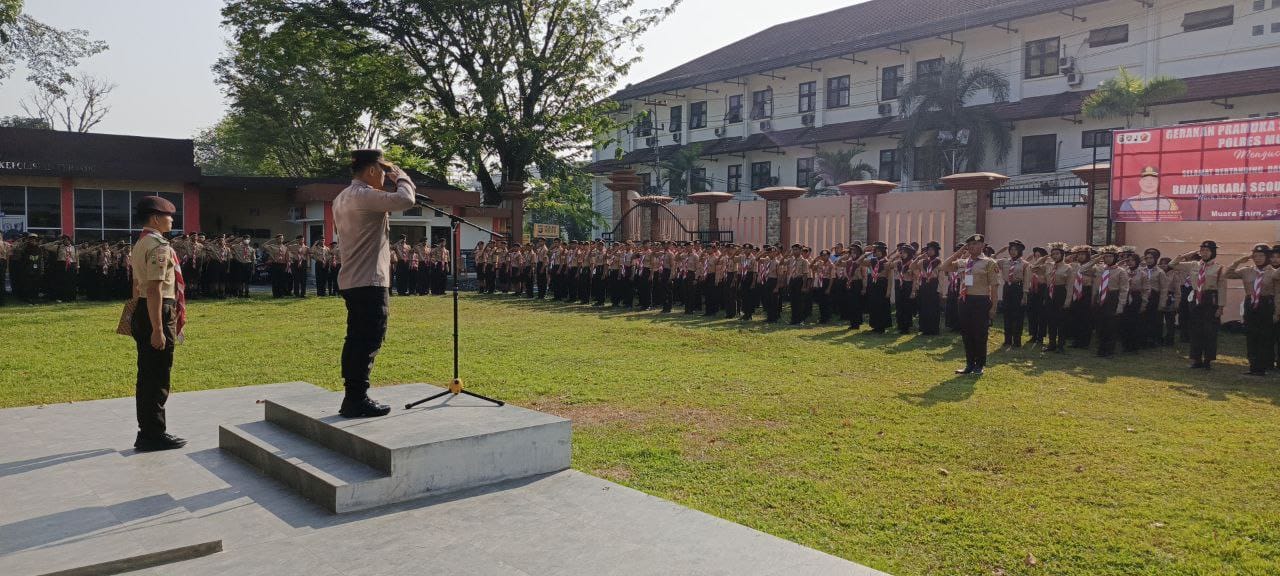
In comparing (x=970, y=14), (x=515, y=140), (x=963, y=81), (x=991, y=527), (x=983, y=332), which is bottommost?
(x=991, y=527)

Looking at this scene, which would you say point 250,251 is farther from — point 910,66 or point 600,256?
point 910,66

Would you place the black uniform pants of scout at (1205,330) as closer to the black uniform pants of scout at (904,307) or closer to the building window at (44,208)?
the black uniform pants of scout at (904,307)

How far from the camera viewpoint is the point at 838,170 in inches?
1206

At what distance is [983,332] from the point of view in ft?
32.9

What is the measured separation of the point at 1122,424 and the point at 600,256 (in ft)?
47.5

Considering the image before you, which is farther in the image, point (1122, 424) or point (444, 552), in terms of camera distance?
point (1122, 424)

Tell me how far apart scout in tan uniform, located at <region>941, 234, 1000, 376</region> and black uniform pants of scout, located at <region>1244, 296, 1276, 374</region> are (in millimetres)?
3485

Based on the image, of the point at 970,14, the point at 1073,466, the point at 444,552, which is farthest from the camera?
the point at 970,14

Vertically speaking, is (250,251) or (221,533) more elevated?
(250,251)

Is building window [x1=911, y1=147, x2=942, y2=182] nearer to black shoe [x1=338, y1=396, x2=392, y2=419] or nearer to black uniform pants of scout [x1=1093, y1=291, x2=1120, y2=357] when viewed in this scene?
black uniform pants of scout [x1=1093, y1=291, x2=1120, y2=357]

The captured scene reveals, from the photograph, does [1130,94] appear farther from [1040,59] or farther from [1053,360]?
[1053,360]

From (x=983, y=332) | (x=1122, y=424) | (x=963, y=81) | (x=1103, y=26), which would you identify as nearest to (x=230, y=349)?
(x=983, y=332)

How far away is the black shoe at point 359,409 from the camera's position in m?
5.51

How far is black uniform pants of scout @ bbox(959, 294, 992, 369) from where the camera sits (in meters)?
10.0
